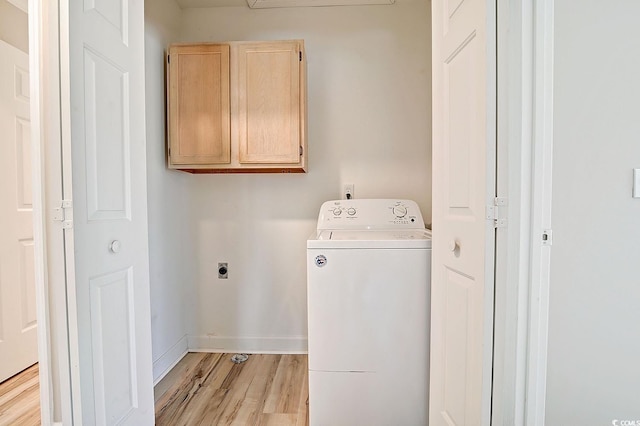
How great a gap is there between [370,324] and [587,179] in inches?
39.1

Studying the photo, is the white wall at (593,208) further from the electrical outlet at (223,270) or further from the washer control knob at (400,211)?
the electrical outlet at (223,270)

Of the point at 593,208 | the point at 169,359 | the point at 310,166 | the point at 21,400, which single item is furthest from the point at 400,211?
the point at 21,400

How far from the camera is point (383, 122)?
2.15 meters

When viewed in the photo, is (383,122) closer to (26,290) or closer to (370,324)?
(370,324)

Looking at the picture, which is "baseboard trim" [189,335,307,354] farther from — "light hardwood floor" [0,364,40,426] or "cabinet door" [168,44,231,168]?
"cabinet door" [168,44,231,168]

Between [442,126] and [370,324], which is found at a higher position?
[442,126]

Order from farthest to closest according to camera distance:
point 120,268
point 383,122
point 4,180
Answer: point 383,122 → point 4,180 → point 120,268

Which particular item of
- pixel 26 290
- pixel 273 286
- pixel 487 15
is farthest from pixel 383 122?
Answer: pixel 26 290

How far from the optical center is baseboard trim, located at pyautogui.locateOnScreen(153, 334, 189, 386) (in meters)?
1.82

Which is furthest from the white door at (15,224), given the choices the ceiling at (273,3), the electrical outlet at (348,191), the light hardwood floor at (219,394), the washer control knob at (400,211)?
the washer control knob at (400,211)

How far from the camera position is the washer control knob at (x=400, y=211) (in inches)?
74.8

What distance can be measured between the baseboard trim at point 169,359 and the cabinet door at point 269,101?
4.46ft

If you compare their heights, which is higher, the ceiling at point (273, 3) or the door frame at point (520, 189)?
the ceiling at point (273, 3)

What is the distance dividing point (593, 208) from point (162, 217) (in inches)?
83.0
